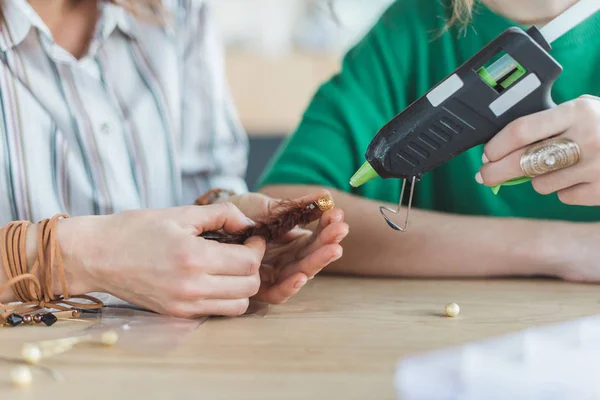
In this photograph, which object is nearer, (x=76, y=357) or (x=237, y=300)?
(x=76, y=357)

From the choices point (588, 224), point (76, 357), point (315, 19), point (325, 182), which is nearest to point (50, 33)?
point (325, 182)

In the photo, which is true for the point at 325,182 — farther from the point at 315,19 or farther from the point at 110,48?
the point at 315,19

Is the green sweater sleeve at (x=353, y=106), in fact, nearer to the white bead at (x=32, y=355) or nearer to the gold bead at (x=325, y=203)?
the gold bead at (x=325, y=203)

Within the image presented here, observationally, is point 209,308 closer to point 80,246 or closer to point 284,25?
point 80,246

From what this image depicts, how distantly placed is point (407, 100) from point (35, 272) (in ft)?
2.21

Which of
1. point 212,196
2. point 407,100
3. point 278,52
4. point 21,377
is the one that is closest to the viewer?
point 21,377

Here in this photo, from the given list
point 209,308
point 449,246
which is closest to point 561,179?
point 449,246

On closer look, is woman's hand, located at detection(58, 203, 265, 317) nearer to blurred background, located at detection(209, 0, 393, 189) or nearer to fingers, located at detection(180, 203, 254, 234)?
fingers, located at detection(180, 203, 254, 234)

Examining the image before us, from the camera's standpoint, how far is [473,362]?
1.71 ft

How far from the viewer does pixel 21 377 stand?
0.53m

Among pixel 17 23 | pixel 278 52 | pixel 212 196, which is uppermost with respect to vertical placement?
pixel 17 23

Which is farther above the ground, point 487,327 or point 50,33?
point 50,33

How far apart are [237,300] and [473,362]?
0.90 ft

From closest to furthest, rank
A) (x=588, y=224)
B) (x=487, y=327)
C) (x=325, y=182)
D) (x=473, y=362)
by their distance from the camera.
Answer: (x=473, y=362) → (x=487, y=327) → (x=588, y=224) → (x=325, y=182)
